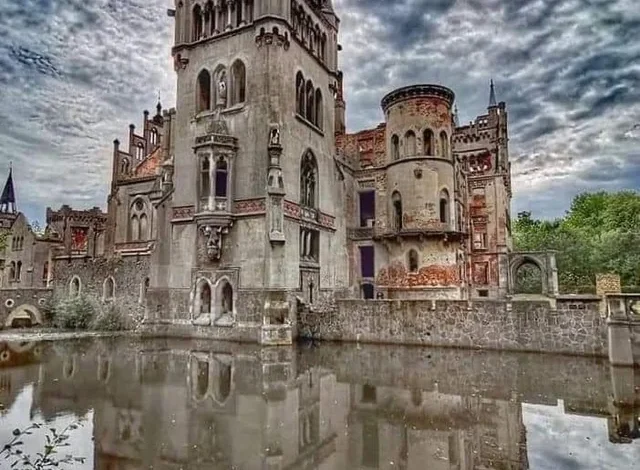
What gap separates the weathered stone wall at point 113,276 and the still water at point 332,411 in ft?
33.0

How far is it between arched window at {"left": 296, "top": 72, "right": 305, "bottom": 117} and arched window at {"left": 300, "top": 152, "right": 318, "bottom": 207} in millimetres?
2241

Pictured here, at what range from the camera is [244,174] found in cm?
2050

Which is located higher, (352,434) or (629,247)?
(629,247)

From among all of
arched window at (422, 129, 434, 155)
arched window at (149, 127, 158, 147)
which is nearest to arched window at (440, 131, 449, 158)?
arched window at (422, 129, 434, 155)

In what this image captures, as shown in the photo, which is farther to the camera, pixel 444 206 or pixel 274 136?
pixel 444 206

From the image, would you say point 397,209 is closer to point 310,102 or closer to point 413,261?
point 413,261

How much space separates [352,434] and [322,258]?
1671cm

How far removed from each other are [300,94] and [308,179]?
4.35 meters

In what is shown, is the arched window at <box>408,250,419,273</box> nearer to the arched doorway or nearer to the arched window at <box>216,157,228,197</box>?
the arched doorway

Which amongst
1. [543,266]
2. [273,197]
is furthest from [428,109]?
[543,266]

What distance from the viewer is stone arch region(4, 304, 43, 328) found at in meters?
26.3

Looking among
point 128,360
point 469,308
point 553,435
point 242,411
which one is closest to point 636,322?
point 469,308

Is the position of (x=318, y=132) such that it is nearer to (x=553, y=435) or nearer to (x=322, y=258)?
(x=322, y=258)

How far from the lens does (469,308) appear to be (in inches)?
656
